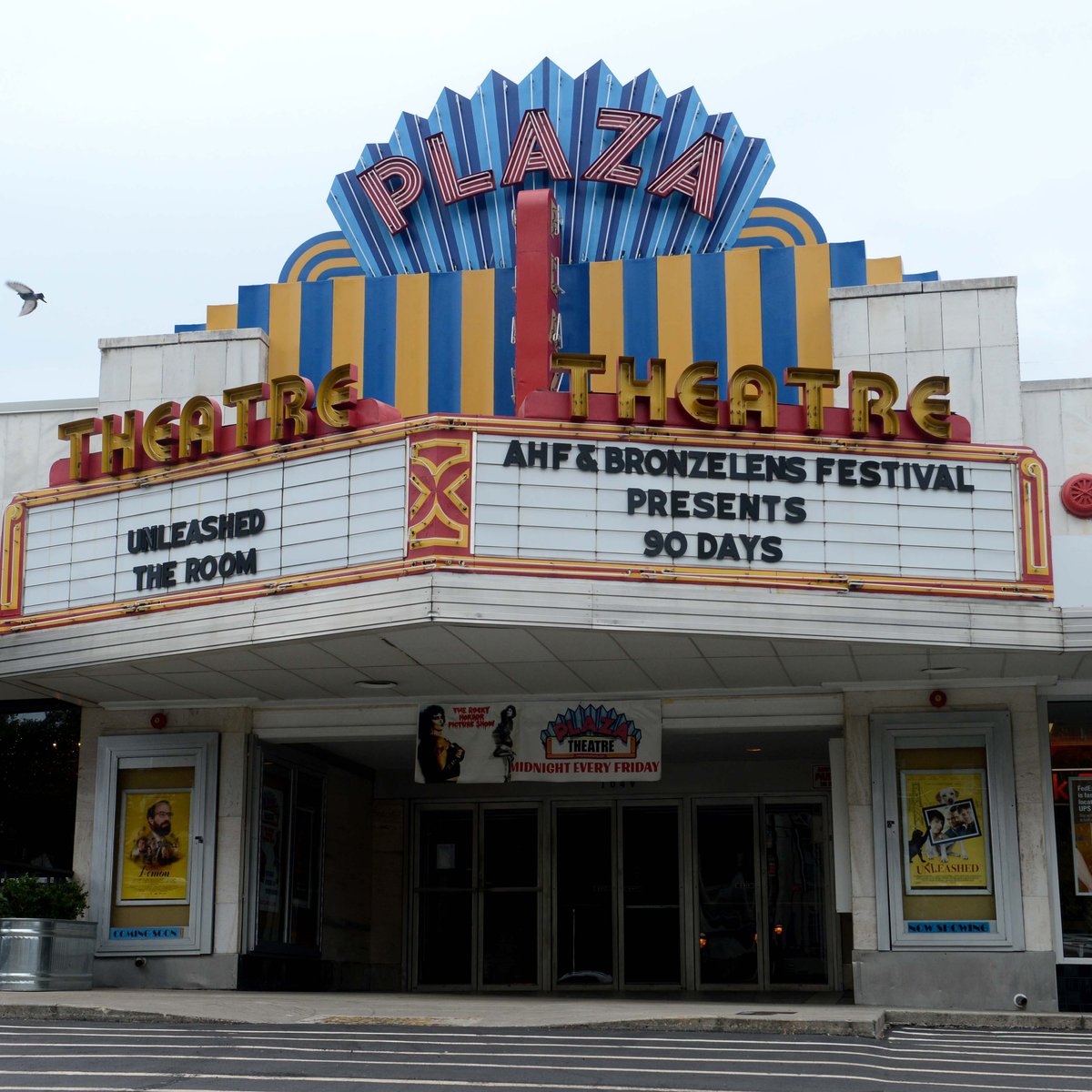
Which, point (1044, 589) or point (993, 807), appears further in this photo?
point (993, 807)

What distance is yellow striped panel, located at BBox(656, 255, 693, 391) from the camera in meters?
19.2

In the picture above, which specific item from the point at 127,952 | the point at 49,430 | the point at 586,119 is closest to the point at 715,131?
the point at 586,119

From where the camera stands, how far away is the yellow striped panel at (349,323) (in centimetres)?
1978

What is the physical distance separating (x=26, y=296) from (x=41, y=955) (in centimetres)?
870

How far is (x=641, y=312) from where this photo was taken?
1933 cm

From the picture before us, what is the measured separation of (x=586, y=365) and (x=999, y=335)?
5466mm

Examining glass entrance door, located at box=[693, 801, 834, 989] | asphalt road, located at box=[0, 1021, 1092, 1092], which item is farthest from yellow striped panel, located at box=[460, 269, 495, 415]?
asphalt road, located at box=[0, 1021, 1092, 1092]

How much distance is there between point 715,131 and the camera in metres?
20.7

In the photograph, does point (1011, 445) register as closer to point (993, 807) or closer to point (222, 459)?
point (993, 807)

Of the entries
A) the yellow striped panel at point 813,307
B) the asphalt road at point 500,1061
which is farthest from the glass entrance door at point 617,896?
the asphalt road at point 500,1061

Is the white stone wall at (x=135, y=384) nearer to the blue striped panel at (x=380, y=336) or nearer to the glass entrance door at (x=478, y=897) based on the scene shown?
the blue striped panel at (x=380, y=336)

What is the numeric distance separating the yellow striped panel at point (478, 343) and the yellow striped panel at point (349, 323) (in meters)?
1.35

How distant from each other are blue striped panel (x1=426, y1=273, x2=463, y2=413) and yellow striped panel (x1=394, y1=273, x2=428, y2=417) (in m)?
0.07

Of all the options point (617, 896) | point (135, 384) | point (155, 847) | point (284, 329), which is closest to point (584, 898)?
point (617, 896)
